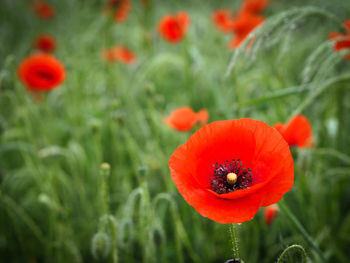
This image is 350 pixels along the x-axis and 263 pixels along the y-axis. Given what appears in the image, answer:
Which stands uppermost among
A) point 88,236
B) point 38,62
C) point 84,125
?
point 38,62

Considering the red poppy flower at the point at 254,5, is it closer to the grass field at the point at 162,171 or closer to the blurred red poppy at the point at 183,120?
the grass field at the point at 162,171

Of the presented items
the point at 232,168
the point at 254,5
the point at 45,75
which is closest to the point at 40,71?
the point at 45,75

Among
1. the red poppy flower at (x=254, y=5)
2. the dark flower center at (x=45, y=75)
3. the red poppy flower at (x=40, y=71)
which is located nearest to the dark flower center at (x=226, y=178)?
the red poppy flower at (x=40, y=71)

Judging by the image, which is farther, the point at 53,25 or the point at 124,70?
the point at 53,25

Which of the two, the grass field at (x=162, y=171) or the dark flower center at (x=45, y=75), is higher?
the dark flower center at (x=45, y=75)

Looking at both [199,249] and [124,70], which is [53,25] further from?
[199,249]

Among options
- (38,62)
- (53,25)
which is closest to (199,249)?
(38,62)
